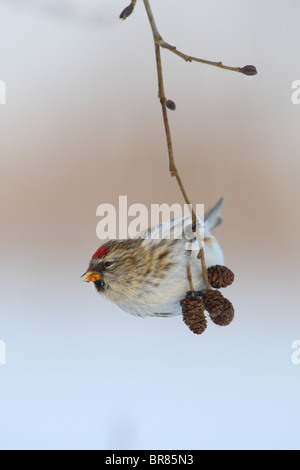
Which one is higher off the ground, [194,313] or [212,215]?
[212,215]

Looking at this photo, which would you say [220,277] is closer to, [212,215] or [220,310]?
[220,310]

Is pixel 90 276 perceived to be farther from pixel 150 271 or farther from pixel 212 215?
pixel 212 215

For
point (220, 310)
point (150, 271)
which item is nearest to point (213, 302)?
point (220, 310)

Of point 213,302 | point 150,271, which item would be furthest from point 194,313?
point 150,271

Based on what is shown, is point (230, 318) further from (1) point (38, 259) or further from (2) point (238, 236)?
(1) point (38, 259)

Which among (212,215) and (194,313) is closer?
(194,313)

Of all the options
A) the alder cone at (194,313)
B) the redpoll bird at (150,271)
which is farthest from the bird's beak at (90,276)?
the alder cone at (194,313)
